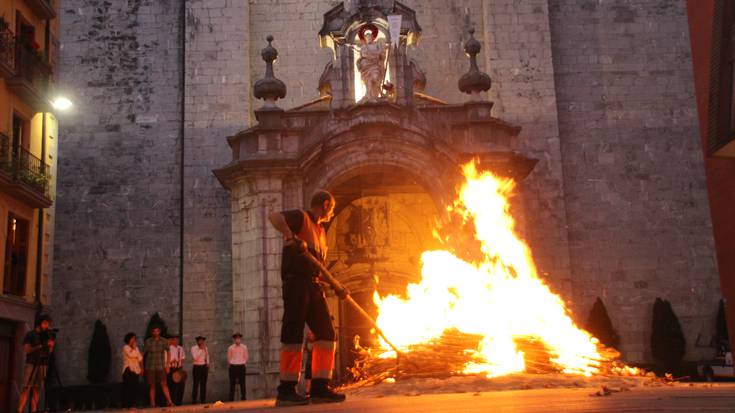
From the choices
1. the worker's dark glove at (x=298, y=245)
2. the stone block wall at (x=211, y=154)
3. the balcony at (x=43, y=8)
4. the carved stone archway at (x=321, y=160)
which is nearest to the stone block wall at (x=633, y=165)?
the carved stone archway at (x=321, y=160)

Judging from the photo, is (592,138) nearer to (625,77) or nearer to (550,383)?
(625,77)

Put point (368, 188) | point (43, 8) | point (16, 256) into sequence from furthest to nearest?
A: point (43, 8)
point (368, 188)
point (16, 256)

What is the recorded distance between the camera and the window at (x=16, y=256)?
58.5 ft

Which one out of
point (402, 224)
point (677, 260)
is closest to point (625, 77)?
point (677, 260)

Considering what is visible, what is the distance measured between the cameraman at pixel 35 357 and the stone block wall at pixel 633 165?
13.5 meters

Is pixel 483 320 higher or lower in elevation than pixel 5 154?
lower

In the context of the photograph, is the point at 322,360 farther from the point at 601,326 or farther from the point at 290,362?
the point at 601,326

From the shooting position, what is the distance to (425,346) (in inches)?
429

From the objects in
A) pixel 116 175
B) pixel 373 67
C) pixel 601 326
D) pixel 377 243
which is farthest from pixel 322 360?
pixel 116 175

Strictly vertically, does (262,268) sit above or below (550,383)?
above

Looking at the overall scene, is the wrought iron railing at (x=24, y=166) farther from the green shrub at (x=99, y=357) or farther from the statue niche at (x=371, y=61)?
the statue niche at (x=371, y=61)

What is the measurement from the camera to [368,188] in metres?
19.0

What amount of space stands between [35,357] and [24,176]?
622 centimetres

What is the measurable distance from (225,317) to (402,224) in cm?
524
